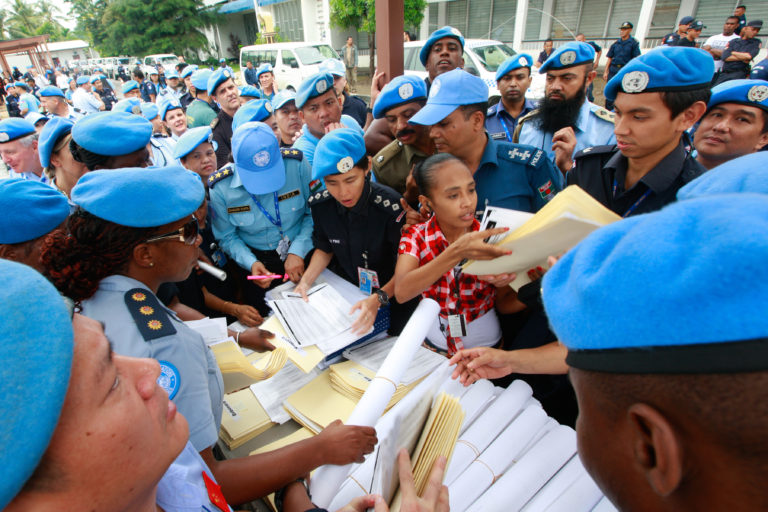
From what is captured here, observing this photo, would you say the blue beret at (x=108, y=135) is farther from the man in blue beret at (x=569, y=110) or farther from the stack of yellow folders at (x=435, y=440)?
the man in blue beret at (x=569, y=110)

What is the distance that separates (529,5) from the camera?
17.9 m

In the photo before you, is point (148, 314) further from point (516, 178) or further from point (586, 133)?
point (586, 133)

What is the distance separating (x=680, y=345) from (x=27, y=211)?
7.76 ft

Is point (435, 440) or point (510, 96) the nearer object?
point (435, 440)

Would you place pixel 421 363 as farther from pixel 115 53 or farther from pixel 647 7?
pixel 115 53

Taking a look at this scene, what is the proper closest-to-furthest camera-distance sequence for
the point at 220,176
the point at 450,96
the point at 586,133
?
the point at 450,96
the point at 220,176
the point at 586,133

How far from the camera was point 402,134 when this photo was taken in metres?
2.78

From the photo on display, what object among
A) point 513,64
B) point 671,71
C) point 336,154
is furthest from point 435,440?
point 513,64

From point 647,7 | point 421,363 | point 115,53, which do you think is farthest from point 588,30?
point 115,53

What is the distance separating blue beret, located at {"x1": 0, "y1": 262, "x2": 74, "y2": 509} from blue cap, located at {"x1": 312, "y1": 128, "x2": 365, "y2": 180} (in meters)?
1.66

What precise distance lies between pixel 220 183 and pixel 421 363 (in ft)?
6.52

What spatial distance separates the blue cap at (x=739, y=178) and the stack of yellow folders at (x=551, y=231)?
0.24m

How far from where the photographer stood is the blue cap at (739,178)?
0.80 meters

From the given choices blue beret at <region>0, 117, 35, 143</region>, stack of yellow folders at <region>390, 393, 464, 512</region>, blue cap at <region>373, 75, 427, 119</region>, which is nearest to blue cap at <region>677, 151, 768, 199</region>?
stack of yellow folders at <region>390, 393, 464, 512</region>
